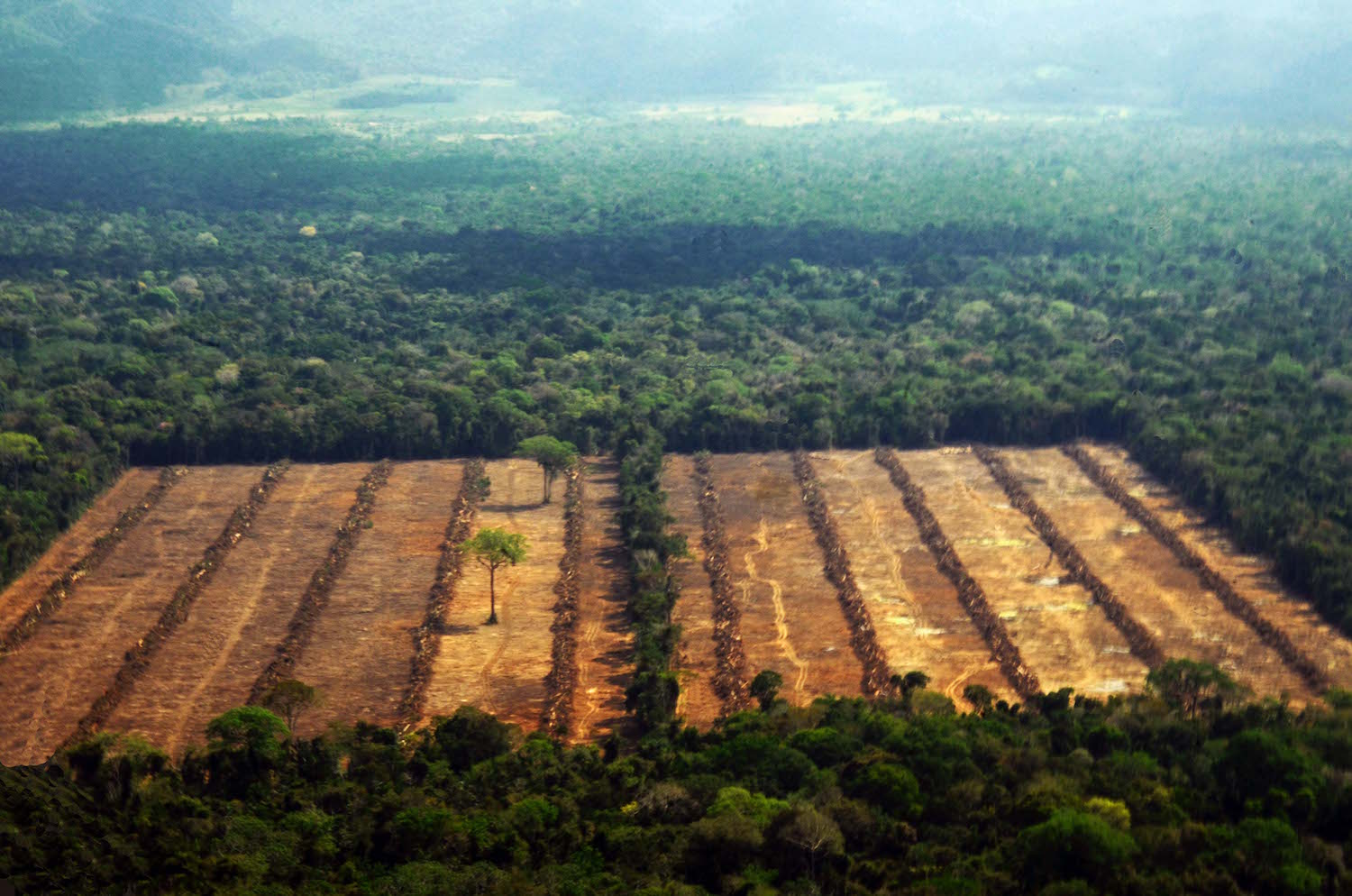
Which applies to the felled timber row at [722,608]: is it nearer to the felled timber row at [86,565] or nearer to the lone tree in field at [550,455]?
the lone tree in field at [550,455]

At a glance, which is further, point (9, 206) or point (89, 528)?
point (9, 206)

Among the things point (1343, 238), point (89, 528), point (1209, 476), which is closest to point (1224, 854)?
point (1209, 476)

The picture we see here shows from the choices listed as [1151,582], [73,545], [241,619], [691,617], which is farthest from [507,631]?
[1151,582]

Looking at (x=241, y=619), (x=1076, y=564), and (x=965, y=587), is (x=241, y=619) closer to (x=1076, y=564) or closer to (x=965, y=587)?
(x=965, y=587)

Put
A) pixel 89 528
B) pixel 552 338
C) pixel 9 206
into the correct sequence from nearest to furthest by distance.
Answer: pixel 89 528 < pixel 552 338 < pixel 9 206

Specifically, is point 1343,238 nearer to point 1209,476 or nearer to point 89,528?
point 1209,476
